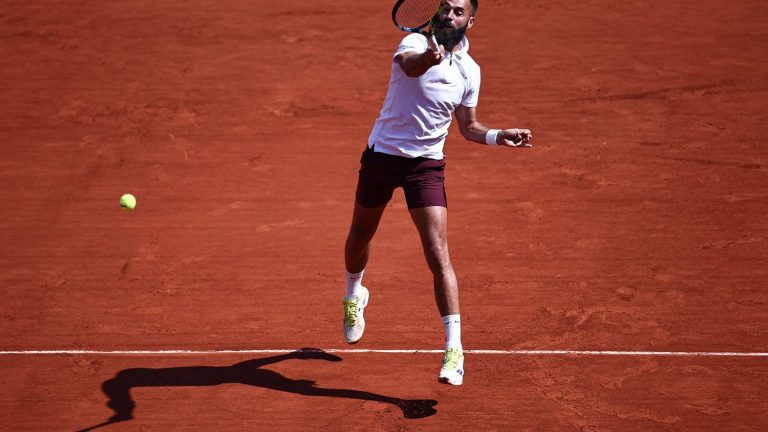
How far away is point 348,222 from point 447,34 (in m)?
3.40

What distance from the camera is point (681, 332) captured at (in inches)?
281

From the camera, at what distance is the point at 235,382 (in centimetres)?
669

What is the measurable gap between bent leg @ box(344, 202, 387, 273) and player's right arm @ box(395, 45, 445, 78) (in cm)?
108

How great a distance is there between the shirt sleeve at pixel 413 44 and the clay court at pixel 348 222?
2.26 m

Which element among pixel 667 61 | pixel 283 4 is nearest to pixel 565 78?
A: pixel 667 61

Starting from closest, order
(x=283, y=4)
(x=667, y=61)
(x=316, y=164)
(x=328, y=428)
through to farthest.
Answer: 1. (x=328, y=428)
2. (x=316, y=164)
3. (x=667, y=61)
4. (x=283, y=4)

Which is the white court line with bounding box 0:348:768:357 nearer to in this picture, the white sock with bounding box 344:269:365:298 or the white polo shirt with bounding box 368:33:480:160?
the white sock with bounding box 344:269:365:298

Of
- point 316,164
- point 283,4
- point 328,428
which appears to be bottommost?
point 328,428

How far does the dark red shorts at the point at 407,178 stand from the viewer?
19.9ft

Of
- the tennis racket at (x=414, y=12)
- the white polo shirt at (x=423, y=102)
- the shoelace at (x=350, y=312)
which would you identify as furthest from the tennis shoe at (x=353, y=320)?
the tennis racket at (x=414, y=12)

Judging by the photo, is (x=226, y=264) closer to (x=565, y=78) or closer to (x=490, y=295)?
(x=490, y=295)

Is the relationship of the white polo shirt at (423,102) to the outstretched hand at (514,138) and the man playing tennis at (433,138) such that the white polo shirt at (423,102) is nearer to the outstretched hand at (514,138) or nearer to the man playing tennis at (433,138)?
the man playing tennis at (433,138)

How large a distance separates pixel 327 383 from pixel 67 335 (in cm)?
208

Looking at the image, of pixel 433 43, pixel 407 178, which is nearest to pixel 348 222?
pixel 407 178
